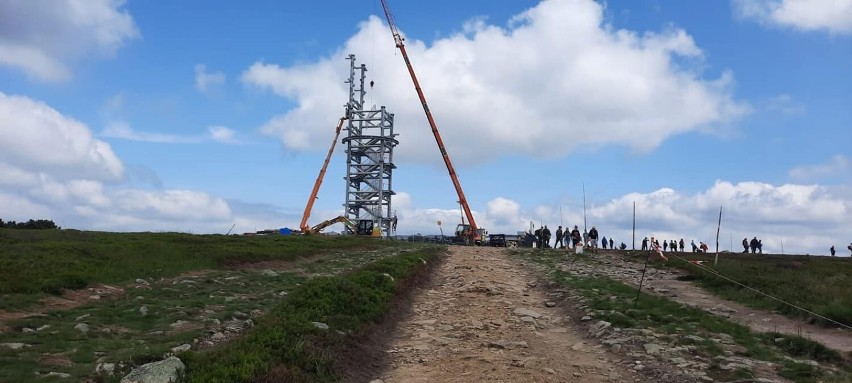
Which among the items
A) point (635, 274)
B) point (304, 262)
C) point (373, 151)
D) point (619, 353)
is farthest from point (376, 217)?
point (619, 353)

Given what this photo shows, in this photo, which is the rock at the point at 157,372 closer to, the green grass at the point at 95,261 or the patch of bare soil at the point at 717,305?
the green grass at the point at 95,261

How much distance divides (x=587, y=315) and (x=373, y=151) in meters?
83.7

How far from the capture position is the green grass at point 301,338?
945cm

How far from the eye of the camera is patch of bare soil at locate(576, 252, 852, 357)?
1456cm

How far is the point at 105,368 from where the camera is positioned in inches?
367

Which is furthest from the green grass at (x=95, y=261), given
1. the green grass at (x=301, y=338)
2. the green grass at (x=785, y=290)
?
the green grass at (x=785, y=290)

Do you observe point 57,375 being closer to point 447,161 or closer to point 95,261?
point 95,261

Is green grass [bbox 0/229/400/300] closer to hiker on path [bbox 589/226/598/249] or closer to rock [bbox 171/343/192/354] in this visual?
rock [bbox 171/343/192/354]

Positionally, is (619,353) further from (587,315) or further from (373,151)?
(373,151)

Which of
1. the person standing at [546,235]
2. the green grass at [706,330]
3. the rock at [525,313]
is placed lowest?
the rock at [525,313]

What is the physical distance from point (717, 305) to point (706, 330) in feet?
20.7

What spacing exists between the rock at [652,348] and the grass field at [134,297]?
283 inches

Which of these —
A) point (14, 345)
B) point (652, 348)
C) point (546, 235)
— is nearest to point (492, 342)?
point (652, 348)

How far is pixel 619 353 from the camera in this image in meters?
12.8
